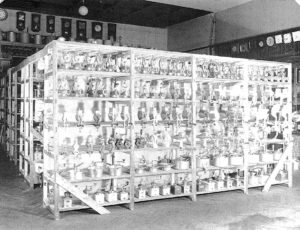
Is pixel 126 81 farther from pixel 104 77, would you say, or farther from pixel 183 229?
pixel 183 229

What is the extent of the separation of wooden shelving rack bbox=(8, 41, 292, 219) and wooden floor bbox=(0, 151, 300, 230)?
0.17m

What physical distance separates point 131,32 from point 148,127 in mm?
8397

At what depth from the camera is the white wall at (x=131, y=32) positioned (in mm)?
12495

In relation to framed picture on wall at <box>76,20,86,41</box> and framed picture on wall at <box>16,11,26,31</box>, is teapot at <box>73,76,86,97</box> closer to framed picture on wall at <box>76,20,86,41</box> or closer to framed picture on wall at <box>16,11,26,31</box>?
framed picture on wall at <box>16,11,26,31</box>

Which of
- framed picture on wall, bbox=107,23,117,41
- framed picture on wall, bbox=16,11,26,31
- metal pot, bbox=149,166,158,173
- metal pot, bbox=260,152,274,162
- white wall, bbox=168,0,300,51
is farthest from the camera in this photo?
framed picture on wall, bbox=107,23,117,41

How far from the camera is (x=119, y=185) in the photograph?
250 inches

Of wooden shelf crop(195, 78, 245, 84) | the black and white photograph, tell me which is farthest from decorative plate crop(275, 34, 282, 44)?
wooden shelf crop(195, 78, 245, 84)

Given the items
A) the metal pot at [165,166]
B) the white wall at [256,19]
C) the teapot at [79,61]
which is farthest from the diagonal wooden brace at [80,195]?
the white wall at [256,19]

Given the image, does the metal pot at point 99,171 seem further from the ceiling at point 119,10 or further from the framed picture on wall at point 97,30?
the framed picture on wall at point 97,30

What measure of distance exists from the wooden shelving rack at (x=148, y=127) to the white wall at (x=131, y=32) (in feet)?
17.8

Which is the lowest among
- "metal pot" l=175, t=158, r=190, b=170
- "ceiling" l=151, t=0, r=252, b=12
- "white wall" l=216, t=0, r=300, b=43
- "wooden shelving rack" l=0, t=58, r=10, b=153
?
"metal pot" l=175, t=158, r=190, b=170

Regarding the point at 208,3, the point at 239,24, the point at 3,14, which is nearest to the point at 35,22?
the point at 3,14

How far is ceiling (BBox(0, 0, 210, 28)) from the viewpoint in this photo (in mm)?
11688

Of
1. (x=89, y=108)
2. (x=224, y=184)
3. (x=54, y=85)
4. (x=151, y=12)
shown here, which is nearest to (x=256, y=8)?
(x=151, y=12)
